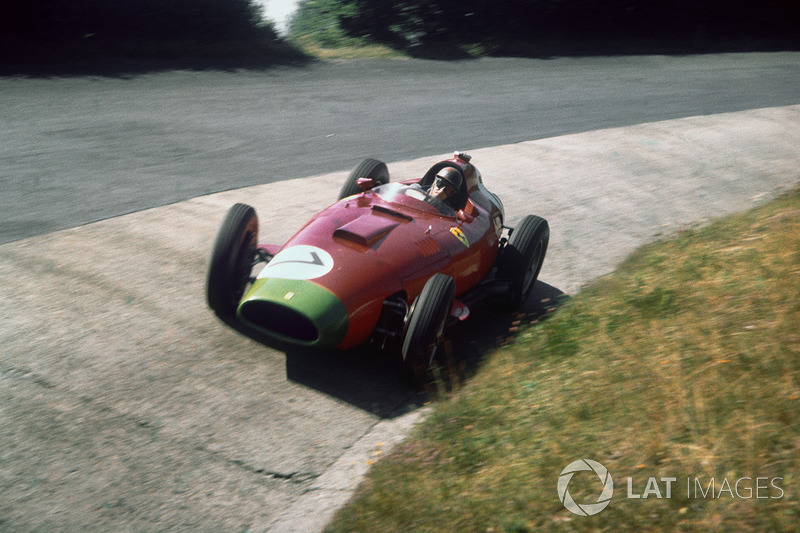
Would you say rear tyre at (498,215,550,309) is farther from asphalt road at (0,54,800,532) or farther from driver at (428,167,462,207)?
driver at (428,167,462,207)

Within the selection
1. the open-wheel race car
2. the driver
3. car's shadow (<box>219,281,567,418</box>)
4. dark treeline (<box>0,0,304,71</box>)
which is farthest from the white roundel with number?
dark treeline (<box>0,0,304,71</box>)

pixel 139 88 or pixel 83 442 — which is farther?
pixel 139 88

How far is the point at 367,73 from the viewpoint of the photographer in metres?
17.3

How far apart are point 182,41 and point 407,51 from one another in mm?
5872

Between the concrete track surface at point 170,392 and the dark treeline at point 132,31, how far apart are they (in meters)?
8.47

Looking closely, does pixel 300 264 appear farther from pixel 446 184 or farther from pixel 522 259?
pixel 522 259

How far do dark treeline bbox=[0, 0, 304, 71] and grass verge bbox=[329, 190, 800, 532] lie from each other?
13309 millimetres

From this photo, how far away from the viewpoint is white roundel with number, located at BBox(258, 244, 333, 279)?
18.7ft

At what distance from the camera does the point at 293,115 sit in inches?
546

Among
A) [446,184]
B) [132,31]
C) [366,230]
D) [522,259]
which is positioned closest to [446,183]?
[446,184]

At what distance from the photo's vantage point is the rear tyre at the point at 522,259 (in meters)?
7.07

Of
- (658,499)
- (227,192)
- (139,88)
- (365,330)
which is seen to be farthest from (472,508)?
(139,88)

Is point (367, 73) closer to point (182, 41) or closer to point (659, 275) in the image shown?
point (182, 41)

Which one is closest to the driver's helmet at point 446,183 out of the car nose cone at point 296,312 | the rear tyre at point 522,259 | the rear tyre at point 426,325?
the rear tyre at point 522,259
